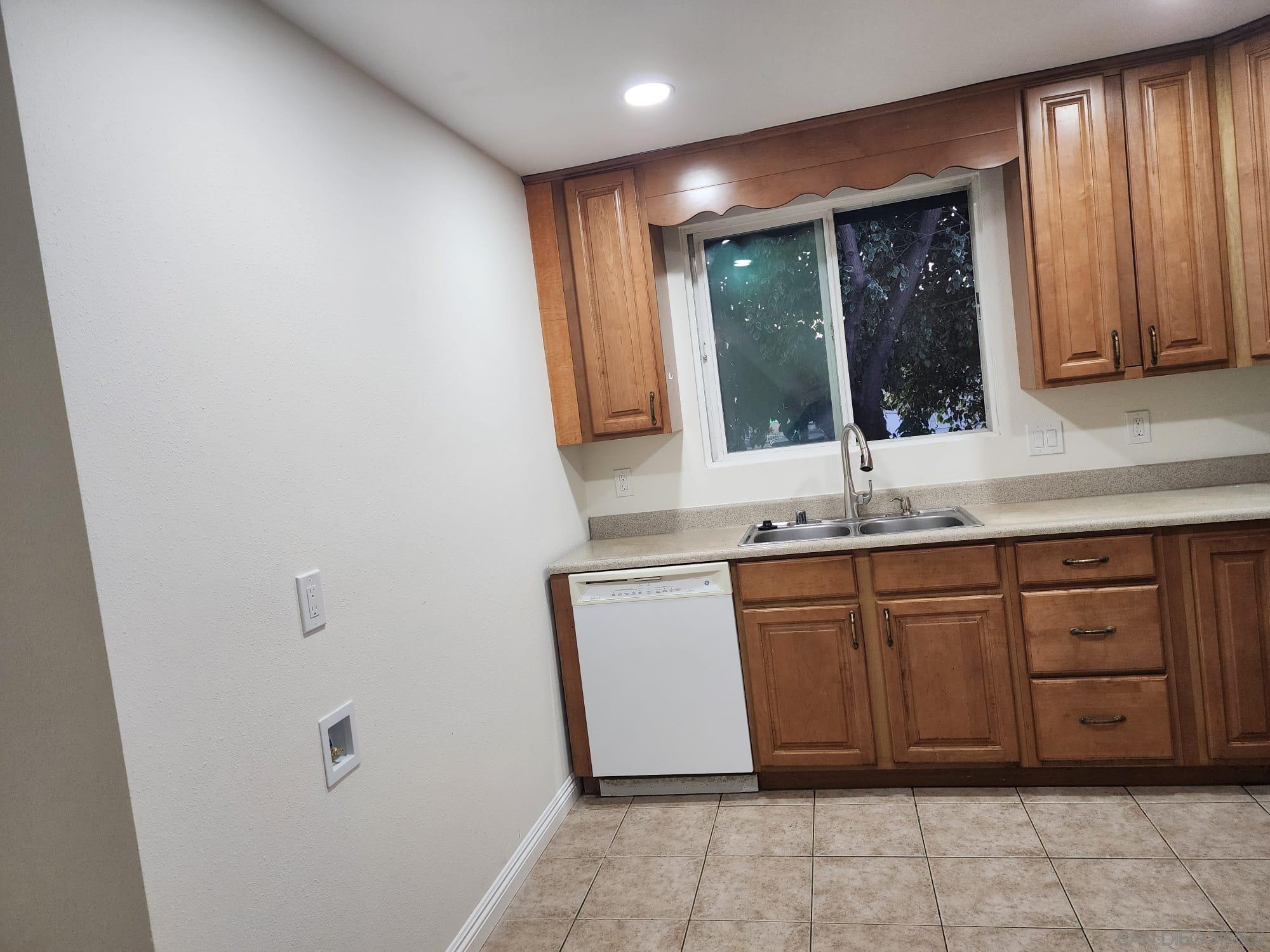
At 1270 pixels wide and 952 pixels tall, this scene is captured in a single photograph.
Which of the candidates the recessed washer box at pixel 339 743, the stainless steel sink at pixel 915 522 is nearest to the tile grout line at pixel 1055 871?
the stainless steel sink at pixel 915 522

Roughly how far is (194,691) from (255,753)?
0.64ft

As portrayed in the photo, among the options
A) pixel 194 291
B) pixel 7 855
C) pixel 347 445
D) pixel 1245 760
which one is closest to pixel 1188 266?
pixel 1245 760

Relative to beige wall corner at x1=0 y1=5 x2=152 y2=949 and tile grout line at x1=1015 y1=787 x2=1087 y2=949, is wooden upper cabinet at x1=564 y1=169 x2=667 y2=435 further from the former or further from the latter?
beige wall corner at x1=0 y1=5 x2=152 y2=949

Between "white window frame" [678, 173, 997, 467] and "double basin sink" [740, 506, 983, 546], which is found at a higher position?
"white window frame" [678, 173, 997, 467]

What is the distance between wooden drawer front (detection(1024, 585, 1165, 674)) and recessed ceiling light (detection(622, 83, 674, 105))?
6.39ft

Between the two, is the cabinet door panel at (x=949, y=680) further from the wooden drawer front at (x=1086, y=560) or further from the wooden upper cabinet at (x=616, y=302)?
the wooden upper cabinet at (x=616, y=302)

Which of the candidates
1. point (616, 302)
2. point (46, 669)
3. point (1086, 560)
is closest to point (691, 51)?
point (616, 302)

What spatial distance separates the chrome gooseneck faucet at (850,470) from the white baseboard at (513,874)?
58.1 inches

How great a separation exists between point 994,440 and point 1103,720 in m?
1.09

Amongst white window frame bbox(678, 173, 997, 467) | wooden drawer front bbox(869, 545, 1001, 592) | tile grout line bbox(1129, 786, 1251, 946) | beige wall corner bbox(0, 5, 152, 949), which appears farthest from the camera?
white window frame bbox(678, 173, 997, 467)

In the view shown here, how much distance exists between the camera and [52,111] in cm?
129

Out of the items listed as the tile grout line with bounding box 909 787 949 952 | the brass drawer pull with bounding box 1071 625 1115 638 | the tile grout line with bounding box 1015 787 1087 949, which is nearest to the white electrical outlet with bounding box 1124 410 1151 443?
the brass drawer pull with bounding box 1071 625 1115 638

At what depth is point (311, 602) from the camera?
1765mm

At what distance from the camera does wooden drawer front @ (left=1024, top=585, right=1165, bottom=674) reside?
2.63 meters
